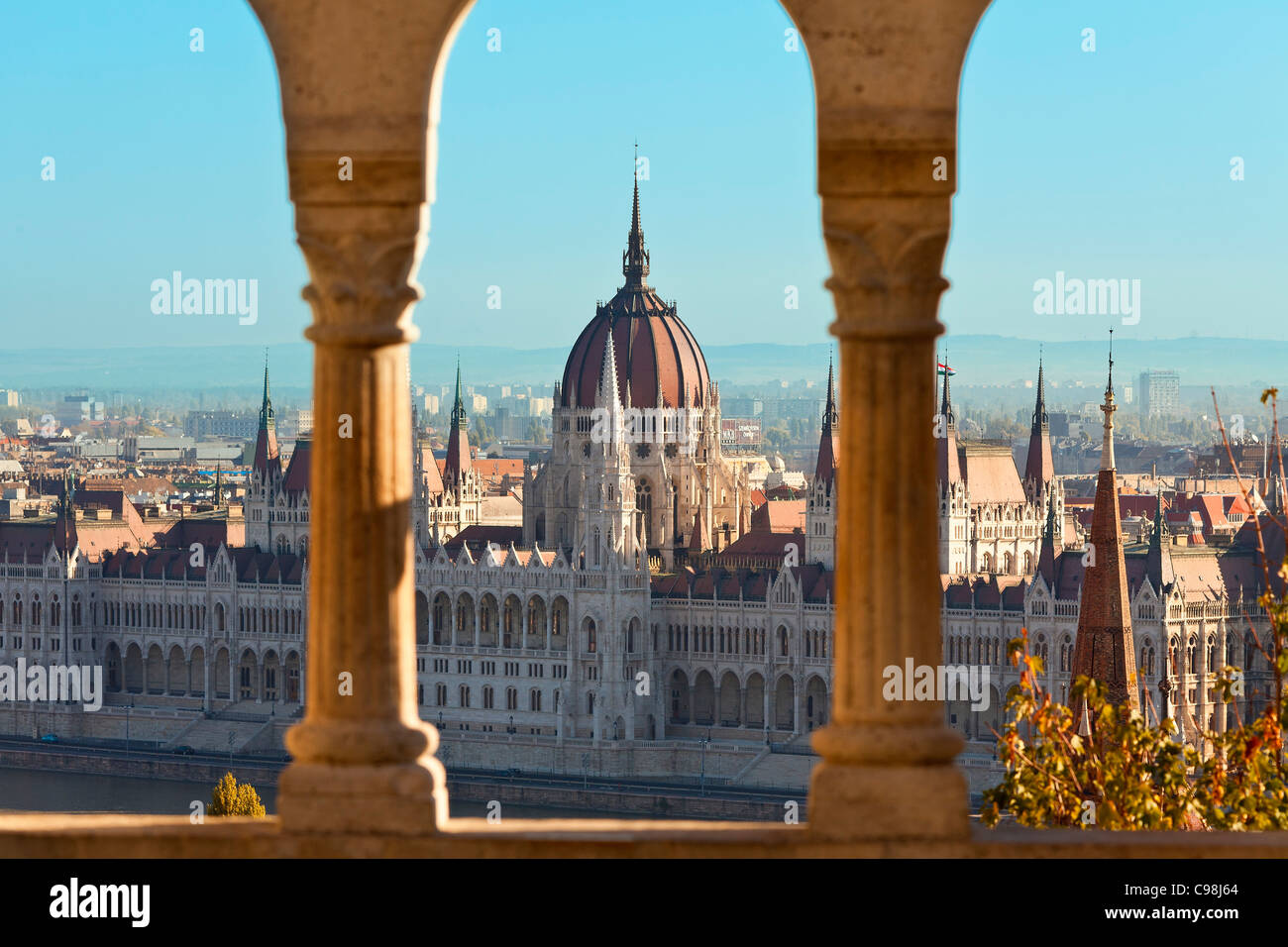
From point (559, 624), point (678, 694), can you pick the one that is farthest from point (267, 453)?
point (678, 694)

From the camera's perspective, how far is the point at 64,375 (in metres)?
159

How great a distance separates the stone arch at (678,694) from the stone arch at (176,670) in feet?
49.5

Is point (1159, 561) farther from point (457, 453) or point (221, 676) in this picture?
point (457, 453)

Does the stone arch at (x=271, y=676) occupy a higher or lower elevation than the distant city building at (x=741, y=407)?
lower

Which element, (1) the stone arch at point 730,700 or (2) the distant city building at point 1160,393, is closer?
(1) the stone arch at point 730,700

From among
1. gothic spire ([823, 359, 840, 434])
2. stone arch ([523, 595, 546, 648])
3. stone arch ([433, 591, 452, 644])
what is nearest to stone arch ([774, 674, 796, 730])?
stone arch ([523, 595, 546, 648])

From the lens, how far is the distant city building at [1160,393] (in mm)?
129750

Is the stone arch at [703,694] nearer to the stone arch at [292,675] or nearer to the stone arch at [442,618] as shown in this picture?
the stone arch at [442,618]

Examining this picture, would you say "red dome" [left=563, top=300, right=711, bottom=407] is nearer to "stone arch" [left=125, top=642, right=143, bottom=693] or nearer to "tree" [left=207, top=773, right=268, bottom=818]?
"stone arch" [left=125, top=642, right=143, bottom=693]

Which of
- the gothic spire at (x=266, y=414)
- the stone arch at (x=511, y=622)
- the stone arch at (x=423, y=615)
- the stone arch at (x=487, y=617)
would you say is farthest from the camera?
the gothic spire at (x=266, y=414)

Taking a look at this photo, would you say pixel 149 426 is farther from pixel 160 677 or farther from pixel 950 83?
pixel 950 83

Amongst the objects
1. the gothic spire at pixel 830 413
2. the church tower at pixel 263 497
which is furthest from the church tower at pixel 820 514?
the church tower at pixel 263 497

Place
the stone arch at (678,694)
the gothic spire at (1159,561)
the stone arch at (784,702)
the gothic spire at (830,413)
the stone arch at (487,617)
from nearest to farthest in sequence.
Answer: the gothic spire at (1159,561), the stone arch at (784,702), the stone arch at (678,694), the stone arch at (487,617), the gothic spire at (830,413)

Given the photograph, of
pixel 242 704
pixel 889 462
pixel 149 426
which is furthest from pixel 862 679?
pixel 149 426
